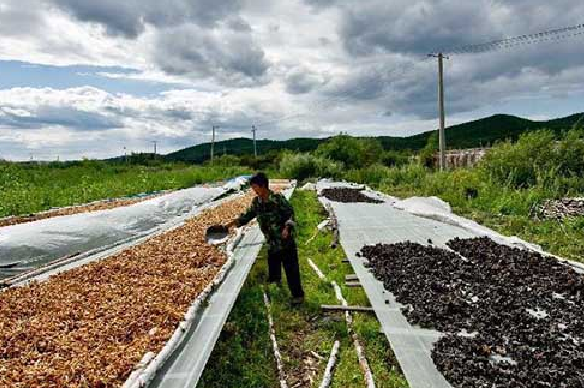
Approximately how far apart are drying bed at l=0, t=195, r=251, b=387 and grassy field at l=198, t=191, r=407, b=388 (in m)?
0.45

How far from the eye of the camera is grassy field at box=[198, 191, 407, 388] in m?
3.39

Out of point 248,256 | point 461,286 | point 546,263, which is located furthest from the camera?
point 248,256

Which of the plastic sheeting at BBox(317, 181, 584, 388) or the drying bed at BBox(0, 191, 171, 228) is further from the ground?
the drying bed at BBox(0, 191, 171, 228)

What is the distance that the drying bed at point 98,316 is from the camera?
274cm

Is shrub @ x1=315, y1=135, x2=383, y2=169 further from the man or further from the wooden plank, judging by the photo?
the wooden plank

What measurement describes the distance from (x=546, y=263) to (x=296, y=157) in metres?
20.3

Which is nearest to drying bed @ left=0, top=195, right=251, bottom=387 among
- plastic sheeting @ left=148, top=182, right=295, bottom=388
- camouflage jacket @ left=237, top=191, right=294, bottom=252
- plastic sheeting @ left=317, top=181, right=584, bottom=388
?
plastic sheeting @ left=148, top=182, right=295, bottom=388

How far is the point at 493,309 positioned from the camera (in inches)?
149

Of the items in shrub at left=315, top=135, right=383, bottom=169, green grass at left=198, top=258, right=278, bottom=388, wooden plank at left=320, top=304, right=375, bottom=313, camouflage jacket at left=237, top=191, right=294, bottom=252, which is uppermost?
shrub at left=315, top=135, right=383, bottom=169

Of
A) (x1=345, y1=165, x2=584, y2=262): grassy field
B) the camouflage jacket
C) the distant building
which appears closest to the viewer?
the camouflage jacket

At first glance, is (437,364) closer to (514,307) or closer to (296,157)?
(514,307)

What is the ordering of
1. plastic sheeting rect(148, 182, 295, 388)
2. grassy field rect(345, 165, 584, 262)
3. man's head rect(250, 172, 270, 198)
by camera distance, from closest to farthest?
plastic sheeting rect(148, 182, 295, 388) < man's head rect(250, 172, 270, 198) < grassy field rect(345, 165, 584, 262)

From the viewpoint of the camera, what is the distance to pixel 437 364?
2.92 m

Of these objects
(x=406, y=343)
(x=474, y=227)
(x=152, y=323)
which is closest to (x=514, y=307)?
(x=406, y=343)
